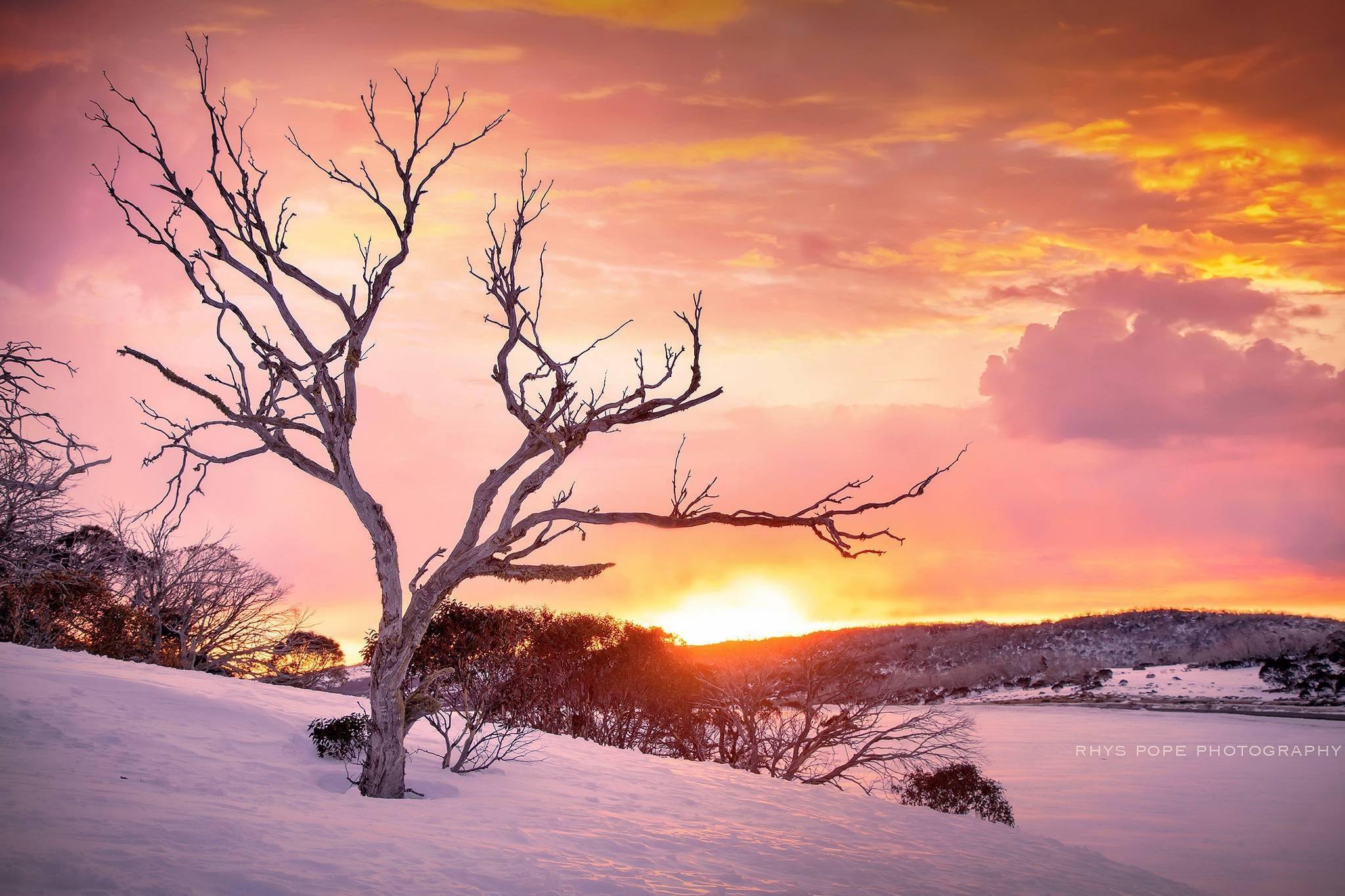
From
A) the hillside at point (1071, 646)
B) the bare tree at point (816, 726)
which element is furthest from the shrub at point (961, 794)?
the hillside at point (1071, 646)

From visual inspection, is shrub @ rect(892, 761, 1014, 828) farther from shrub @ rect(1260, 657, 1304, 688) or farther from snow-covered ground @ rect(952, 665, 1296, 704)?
shrub @ rect(1260, 657, 1304, 688)

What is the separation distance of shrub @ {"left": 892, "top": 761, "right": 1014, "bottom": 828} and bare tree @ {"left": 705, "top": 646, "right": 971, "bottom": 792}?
33 cm

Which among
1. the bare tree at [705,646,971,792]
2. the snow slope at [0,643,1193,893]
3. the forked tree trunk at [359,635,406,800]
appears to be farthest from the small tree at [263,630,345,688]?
the forked tree trunk at [359,635,406,800]

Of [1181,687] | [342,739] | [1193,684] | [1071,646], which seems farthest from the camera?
[1071,646]

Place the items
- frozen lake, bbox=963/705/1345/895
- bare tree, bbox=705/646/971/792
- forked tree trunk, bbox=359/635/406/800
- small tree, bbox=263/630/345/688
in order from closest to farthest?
1. forked tree trunk, bbox=359/635/406/800
2. frozen lake, bbox=963/705/1345/895
3. bare tree, bbox=705/646/971/792
4. small tree, bbox=263/630/345/688

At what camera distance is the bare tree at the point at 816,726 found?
19.0 meters

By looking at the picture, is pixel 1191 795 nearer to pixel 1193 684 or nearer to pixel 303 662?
pixel 1193 684

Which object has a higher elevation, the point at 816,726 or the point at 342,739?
the point at 342,739

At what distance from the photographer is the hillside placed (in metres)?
42.4

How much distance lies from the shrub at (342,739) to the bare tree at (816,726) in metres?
10.7

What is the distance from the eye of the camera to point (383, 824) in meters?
7.35

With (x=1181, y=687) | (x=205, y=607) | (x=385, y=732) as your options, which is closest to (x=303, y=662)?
(x=205, y=607)

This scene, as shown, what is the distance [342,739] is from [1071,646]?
5142 cm

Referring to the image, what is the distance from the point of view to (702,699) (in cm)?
2303
